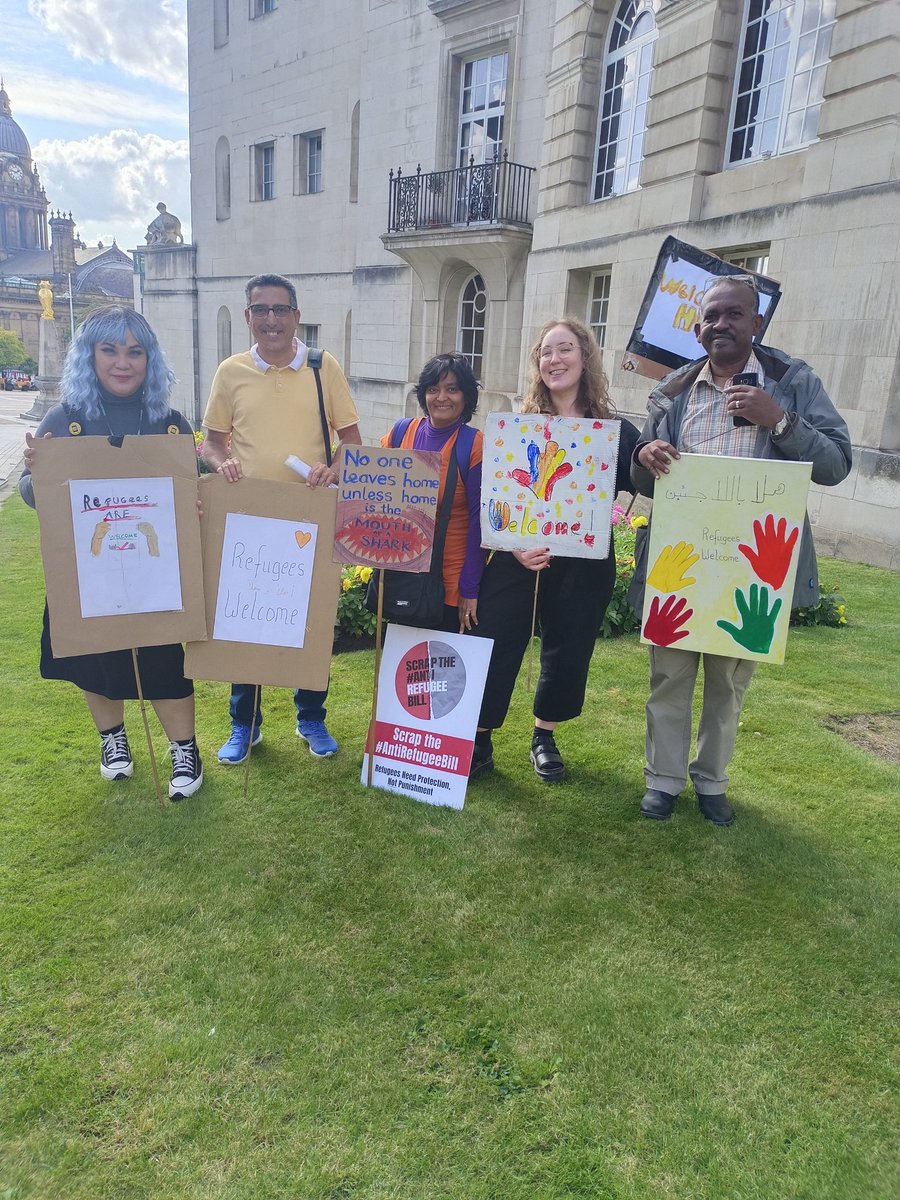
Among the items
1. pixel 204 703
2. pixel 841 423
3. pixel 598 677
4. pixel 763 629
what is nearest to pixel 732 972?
pixel 763 629

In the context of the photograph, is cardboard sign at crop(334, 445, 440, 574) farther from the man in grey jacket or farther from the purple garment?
the man in grey jacket

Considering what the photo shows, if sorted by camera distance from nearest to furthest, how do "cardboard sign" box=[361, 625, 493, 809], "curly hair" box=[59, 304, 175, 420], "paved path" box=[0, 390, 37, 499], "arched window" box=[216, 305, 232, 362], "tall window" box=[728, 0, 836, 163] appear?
"curly hair" box=[59, 304, 175, 420] < "cardboard sign" box=[361, 625, 493, 809] < "tall window" box=[728, 0, 836, 163] < "paved path" box=[0, 390, 37, 499] < "arched window" box=[216, 305, 232, 362]

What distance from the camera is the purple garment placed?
3523 millimetres

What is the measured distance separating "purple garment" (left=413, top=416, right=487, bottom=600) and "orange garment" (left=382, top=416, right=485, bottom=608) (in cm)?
2

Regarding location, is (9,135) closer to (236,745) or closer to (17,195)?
(17,195)

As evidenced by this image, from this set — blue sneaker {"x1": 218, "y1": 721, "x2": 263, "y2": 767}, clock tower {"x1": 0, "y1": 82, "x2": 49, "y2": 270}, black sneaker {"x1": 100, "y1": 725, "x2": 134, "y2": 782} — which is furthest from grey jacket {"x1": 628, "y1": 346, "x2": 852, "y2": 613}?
clock tower {"x1": 0, "y1": 82, "x2": 49, "y2": 270}

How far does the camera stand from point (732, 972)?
2.61 m

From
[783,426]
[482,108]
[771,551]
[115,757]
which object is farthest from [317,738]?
[482,108]

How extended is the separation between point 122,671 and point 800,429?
300cm

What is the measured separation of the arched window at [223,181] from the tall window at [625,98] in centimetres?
1594

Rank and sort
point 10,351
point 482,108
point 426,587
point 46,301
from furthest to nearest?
point 10,351, point 46,301, point 482,108, point 426,587

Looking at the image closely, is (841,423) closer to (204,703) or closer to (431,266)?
(204,703)

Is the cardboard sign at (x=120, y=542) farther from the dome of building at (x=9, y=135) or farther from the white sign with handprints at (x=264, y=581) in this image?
the dome of building at (x=9, y=135)

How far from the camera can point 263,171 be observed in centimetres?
2411
